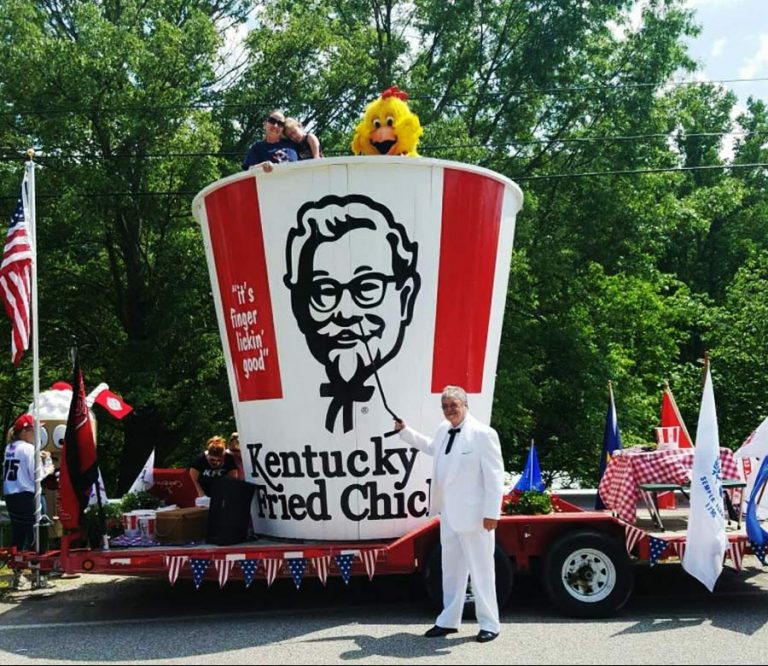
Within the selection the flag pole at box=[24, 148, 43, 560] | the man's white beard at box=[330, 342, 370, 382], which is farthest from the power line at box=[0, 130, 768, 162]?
the man's white beard at box=[330, 342, 370, 382]

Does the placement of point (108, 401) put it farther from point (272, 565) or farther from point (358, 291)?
point (358, 291)

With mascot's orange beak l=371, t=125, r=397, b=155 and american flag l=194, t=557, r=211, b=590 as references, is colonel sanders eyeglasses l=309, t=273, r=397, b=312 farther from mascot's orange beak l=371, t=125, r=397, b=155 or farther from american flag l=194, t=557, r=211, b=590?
american flag l=194, t=557, r=211, b=590

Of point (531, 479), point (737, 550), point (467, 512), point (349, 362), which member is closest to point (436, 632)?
point (467, 512)

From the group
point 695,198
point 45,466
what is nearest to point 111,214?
point 45,466

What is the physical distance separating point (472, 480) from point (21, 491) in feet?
15.3

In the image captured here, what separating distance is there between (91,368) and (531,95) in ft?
37.2

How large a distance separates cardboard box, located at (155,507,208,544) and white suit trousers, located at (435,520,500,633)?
2.25 m

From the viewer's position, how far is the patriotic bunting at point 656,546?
7.13 meters

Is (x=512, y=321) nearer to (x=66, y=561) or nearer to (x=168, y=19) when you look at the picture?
(x=168, y=19)

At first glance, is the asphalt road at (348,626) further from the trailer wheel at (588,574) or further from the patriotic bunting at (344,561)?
the patriotic bunting at (344,561)

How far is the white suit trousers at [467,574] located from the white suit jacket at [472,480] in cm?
11

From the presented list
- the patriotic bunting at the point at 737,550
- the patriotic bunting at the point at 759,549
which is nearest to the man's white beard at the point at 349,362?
the patriotic bunting at the point at 737,550

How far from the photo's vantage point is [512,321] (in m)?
18.9

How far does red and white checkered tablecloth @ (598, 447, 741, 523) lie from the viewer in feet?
26.0
